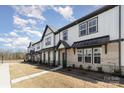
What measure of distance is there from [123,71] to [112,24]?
3879mm

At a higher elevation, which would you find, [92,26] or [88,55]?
[92,26]

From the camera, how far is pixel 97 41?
15414 millimetres

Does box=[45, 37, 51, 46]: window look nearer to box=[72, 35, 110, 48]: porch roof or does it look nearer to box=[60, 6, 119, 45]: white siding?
box=[72, 35, 110, 48]: porch roof

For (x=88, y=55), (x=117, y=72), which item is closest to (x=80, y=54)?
(x=88, y=55)

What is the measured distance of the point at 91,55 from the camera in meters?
17.2

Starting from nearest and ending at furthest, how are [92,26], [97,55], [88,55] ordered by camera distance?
1. [97,55]
2. [92,26]
3. [88,55]

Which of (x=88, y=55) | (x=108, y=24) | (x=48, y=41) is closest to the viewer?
(x=108, y=24)

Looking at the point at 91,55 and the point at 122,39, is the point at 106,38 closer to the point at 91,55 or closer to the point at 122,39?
the point at 122,39

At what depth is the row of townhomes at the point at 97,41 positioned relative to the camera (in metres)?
13.5

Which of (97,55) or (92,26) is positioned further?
(92,26)

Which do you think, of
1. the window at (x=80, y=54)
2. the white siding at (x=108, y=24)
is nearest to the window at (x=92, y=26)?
the white siding at (x=108, y=24)

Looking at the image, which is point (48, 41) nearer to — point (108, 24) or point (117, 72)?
point (108, 24)

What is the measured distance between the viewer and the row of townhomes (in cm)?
1347
